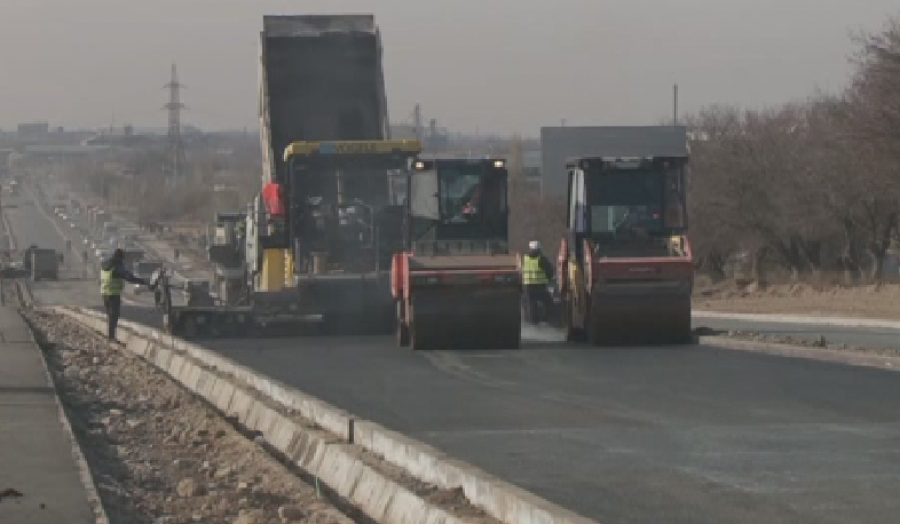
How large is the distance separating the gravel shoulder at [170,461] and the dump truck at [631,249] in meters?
6.48

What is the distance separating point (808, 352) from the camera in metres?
23.5

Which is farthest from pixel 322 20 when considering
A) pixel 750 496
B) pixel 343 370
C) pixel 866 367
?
pixel 750 496

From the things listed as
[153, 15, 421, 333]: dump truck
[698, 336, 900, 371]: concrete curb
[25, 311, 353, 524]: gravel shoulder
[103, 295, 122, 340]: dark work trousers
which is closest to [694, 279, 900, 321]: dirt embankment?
[698, 336, 900, 371]: concrete curb

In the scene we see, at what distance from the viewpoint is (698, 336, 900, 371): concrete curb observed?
2164 centimetres

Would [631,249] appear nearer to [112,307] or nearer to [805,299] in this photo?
[112,307]

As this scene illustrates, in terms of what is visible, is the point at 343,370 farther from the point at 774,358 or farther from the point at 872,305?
the point at 872,305

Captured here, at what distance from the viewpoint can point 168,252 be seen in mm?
113062

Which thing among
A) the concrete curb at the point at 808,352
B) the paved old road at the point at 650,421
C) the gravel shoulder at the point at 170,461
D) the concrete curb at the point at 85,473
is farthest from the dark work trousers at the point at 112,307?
the concrete curb at the point at 85,473

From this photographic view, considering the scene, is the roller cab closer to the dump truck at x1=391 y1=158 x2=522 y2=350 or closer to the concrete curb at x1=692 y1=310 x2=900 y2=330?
the dump truck at x1=391 y1=158 x2=522 y2=350

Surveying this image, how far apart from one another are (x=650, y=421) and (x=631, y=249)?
10599 mm

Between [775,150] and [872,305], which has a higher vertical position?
[775,150]

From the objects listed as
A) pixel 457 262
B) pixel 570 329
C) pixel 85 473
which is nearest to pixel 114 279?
pixel 457 262

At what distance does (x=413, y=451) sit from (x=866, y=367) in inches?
417

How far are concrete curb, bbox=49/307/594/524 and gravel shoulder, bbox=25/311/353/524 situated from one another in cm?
25
